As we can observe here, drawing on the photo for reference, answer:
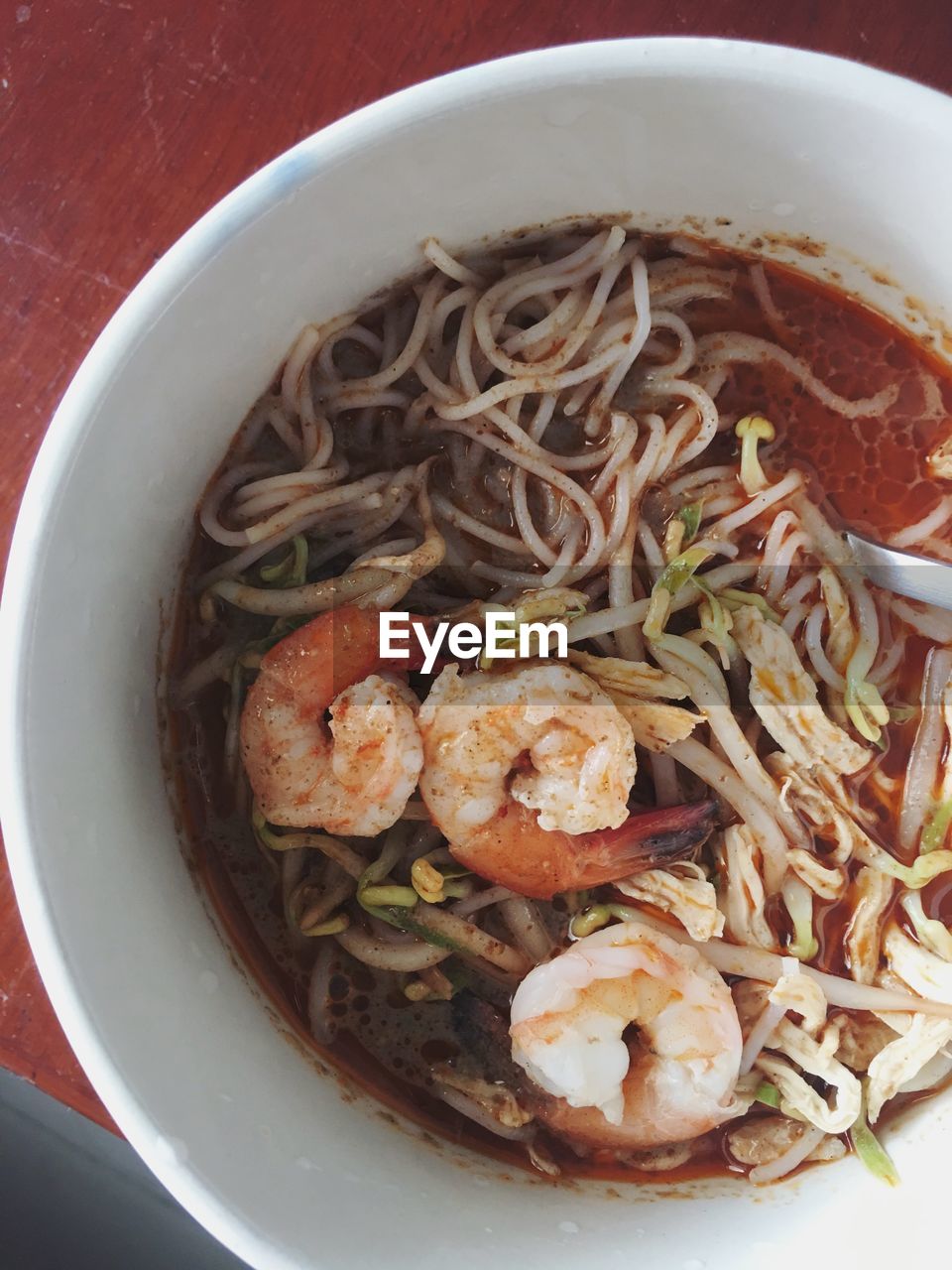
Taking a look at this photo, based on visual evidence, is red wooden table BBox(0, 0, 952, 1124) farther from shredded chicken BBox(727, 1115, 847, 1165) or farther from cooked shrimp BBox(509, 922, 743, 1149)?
shredded chicken BBox(727, 1115, 847, 1165)

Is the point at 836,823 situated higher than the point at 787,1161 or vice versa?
the point at 836,823

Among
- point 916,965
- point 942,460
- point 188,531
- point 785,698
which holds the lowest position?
point 916,965

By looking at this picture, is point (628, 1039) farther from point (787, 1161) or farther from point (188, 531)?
point (188, 531)

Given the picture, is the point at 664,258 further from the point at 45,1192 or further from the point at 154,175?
the point at 45,1192

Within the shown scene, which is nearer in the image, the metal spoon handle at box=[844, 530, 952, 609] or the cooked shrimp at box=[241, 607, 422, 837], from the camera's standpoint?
the cooked shrimp at box=[241, 607, 422, 837]

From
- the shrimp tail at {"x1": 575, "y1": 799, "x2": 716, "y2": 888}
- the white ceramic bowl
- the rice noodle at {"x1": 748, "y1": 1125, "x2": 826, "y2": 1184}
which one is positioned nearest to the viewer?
the white ceramic bowl

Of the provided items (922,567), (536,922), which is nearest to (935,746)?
(922,567)

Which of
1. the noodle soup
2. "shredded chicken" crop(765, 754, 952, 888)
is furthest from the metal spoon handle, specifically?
"shredded chicken" crop(765, 754, 952, 888)

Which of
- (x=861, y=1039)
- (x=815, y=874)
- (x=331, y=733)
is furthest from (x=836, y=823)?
(x=331, y=733)
